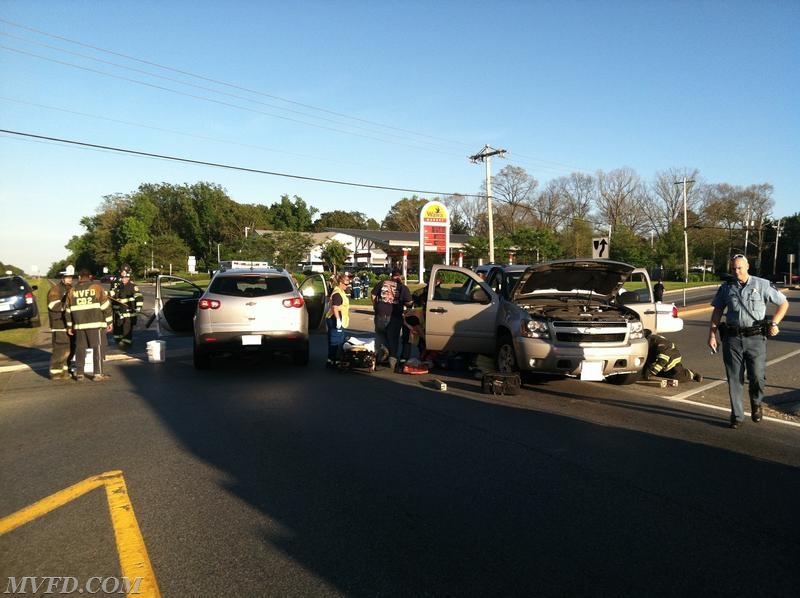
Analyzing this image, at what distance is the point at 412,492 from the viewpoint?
450 cm

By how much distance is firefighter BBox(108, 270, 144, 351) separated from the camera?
13172 millimetres

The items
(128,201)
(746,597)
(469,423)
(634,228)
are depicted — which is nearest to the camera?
(746,597)

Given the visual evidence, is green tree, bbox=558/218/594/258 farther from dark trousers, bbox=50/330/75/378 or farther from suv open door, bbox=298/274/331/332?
dark trousers, bbox=50/330/75/378

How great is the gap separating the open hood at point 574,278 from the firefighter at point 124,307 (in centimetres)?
884

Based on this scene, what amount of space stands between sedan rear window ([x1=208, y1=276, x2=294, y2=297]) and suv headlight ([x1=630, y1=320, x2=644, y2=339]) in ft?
17.8

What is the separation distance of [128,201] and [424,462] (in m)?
108

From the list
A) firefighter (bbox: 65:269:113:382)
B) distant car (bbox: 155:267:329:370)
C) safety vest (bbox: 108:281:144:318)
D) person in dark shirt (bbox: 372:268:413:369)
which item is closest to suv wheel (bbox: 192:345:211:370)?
distant car (bbox: 155:267:329:370)

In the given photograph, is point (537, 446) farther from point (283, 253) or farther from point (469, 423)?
point (283, 253)

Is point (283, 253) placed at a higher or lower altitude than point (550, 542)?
higher

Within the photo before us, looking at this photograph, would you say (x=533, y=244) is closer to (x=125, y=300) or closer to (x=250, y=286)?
(x=125, y=300)

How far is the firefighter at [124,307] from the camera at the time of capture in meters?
13.2

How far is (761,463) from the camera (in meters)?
5.27

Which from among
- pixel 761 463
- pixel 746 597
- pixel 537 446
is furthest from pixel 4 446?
pixel 761 463

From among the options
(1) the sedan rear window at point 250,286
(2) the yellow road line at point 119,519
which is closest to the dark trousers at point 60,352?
(1) the sedan rear window at point 250,286
